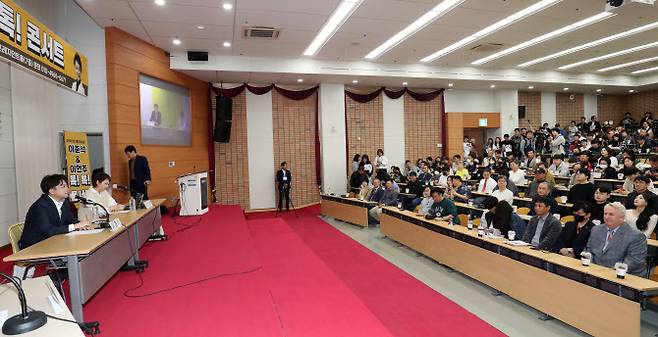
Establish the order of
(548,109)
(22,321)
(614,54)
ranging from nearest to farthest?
(22,321)
(614,54)
(548,109)

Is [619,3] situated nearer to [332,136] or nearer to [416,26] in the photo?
[416,26]

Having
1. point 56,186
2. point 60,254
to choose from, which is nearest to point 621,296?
point 60,254

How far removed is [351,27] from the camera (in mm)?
7270

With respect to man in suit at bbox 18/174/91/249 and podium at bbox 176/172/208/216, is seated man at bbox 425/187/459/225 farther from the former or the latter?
man in suit at bbox 18/174/91/249

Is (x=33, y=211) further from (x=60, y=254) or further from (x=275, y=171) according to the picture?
(x=275, y=171)

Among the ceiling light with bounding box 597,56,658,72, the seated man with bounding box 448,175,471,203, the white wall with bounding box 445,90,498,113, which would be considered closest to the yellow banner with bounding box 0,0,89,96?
the seated man with bounding box 448,175,471,203

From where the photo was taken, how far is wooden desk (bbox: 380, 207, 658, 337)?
2758 mm

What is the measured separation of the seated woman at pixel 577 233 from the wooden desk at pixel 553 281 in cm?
42

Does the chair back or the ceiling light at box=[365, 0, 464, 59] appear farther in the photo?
the ceiling light at box=[365, 0, 464, 59]

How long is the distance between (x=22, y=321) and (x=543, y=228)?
4611 mm

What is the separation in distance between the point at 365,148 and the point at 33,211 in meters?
9.74

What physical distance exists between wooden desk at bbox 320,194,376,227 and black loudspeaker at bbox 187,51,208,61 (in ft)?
15.5

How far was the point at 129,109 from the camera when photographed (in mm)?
7301

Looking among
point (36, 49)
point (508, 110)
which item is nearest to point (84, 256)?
point (36, 49)
